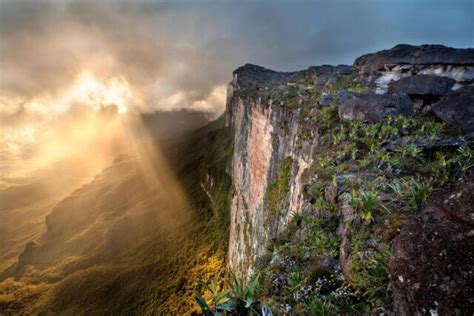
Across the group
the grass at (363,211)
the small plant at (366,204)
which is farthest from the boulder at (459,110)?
the small plant at (366,204)

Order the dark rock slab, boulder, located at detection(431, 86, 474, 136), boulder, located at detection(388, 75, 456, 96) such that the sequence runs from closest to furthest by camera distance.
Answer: boulder, located at detection(431, 86, 474, 136)
boulder, located at detection(388, 75, 456, 96)
the dark rock slab

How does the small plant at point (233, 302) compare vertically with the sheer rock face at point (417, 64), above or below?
below

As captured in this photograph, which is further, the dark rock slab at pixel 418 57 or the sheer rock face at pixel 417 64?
the dark rock slab at pixel 418 57

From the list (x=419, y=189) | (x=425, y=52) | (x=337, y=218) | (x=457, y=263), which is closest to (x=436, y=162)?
(x=419, y=189)

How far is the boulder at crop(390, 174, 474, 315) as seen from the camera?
10.1 feet

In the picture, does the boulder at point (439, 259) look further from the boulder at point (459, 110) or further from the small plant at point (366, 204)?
the boulder at point (459, 110)

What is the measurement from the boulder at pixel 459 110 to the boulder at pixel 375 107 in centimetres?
143

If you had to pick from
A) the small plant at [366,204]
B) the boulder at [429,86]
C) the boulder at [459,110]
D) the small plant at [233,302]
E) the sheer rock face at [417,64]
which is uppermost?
the sheer rock face at [417,64]

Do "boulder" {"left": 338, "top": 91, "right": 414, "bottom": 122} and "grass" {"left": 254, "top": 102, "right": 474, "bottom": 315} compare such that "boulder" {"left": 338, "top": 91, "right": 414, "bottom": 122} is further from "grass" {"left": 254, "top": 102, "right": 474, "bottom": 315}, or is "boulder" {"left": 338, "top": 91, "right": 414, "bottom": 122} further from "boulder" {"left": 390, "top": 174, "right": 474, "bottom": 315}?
"boulder" {"left": 390, "top": 174, "right": 474, "bottom": 315}

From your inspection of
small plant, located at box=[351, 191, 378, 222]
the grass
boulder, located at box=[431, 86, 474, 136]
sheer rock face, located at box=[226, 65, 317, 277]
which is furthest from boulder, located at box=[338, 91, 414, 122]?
small plant, located at box=[351, 191, 378, 222]

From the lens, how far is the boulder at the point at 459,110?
9284mm

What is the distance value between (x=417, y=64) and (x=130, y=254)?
95629 mm

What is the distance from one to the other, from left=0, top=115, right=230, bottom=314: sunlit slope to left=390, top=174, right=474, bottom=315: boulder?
62.6 m

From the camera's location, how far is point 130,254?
83.2 m
